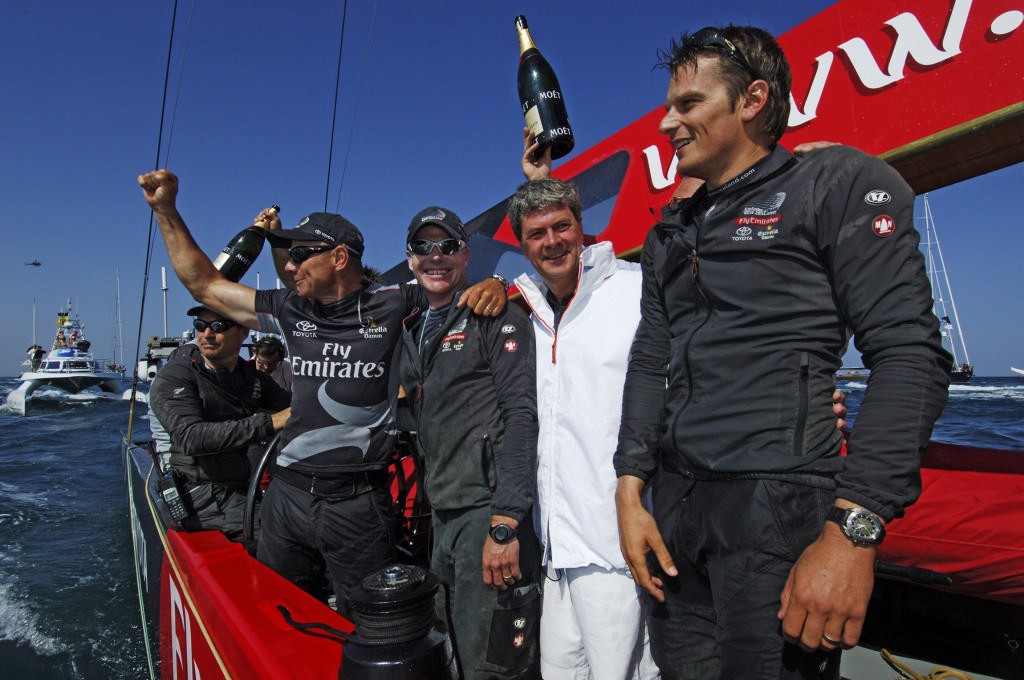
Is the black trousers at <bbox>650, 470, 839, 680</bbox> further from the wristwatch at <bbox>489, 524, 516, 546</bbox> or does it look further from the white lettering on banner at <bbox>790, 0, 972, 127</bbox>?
the white lettering on banner at <bbox>790, 0, 972, 127</bbox>

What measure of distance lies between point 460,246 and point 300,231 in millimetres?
752

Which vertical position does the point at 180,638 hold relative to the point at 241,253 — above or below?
below

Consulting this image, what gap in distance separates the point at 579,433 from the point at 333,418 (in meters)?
1.22

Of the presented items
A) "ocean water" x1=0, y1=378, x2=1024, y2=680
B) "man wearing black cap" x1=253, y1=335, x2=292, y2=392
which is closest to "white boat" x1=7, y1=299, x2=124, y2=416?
"ocean water" x1=0, y1=378, x2=1024, y2=680

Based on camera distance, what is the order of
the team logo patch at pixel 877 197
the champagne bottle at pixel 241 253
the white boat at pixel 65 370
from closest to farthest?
the team logo patch at pixel 877 197 < the champagne bottle at pixel 241 253 < the white boat at pixel 65 370

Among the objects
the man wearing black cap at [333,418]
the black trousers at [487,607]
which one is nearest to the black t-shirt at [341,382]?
the man wearing black cap at [333,418]

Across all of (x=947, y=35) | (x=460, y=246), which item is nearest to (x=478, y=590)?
(x=460, y=246)

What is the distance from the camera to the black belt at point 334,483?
8.07 feet

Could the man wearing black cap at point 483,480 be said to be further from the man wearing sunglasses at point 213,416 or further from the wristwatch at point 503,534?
the man wearing sunglasses at point 213,416

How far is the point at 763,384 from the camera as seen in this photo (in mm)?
1183

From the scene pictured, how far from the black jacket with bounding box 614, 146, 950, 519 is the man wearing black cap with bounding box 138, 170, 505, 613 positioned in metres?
1.39

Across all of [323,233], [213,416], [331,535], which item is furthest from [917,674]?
[213,416]

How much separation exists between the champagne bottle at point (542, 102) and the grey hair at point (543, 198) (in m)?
0.98

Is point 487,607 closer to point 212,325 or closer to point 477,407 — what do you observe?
point 477,407
